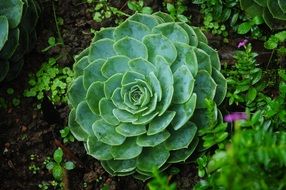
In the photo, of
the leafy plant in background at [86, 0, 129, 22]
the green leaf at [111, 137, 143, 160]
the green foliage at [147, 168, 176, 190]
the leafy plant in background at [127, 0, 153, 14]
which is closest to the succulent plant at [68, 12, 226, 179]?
the green leaf at [111, 137, 143, 160]

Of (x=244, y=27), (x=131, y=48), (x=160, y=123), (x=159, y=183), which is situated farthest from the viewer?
(x=244, y=27)

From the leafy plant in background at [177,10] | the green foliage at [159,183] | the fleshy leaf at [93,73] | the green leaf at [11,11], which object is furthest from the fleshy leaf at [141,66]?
the green foliage at [159,183]

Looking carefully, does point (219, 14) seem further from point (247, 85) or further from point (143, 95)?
point (143, 95)

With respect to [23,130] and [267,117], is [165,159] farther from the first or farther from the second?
[23,130]

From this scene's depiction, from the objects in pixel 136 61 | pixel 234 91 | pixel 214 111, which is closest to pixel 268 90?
pixel 234 91

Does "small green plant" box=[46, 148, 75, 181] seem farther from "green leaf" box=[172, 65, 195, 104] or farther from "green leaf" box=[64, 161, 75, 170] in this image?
"green leaf" box=[172, 65, 195, 104]

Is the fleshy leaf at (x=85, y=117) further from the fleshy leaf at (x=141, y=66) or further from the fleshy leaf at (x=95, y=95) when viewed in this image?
the fleshy leaf at (x=141, y=66)

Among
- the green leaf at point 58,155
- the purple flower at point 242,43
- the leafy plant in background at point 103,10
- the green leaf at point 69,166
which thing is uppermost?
the purple flower at point 242,43

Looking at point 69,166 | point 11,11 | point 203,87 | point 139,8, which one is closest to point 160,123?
point 203,87
